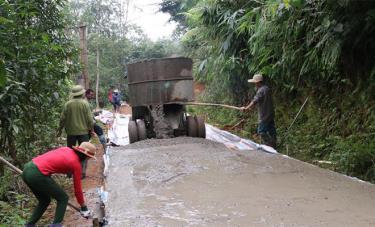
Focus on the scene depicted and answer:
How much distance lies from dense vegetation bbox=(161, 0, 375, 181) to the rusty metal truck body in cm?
147

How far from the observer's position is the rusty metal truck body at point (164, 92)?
8.01 m

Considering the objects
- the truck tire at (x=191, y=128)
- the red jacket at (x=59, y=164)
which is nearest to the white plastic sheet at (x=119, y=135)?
the truck tire at (x=191, y=128)

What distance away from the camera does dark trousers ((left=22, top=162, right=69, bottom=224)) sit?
3766 mm

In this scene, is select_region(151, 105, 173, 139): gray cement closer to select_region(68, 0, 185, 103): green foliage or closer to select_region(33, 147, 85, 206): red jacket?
select_region(33, 147, 85, 206): red jacket

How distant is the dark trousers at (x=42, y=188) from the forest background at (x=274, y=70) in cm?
34

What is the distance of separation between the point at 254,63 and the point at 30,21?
4644 mm

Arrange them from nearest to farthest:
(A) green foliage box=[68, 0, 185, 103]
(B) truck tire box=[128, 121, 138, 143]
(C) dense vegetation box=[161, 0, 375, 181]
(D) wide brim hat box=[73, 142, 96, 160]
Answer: (D) wide brim hat box=[73, 142, 96, 160], (C) dense vegetation box=[161, 0, 375, 181], (B) truck tire box=[128, 121, 138, 143], (A) green foliage box=[68, 0, 185, 103]

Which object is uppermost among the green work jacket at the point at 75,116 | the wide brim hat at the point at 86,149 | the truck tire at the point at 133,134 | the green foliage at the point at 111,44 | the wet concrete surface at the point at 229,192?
the green foliage at the point at 111,44

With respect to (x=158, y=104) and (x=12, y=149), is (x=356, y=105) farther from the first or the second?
(x=12, y=149)

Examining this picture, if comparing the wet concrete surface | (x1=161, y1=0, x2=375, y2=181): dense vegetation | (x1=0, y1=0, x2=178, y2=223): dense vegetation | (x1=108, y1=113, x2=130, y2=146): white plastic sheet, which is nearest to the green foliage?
(x1=108, y1=113, x2=130, y2=146): white plastic sheet

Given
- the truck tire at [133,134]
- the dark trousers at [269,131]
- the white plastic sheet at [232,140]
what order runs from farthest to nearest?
the truck tire at [133,134], the dark trousers at [269,131], the white plastic sheet at [232,140]

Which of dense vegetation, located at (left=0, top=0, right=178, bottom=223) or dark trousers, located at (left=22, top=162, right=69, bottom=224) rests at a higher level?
dense vegetation, located at (left=0, top=0, right=178, bottom=223)

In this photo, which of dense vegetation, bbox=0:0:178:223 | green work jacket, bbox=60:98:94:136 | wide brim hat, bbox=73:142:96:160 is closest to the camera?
wide brim hat, bbox=73:142:96:160

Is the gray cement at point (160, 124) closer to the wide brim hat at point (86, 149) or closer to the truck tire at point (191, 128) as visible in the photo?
the truck tire at point (191, 128)
